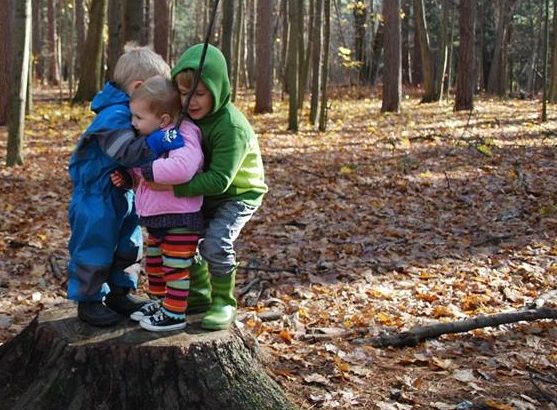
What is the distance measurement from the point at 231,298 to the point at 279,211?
16.2 feet

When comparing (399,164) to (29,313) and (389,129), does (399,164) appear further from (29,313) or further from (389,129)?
(29,313)

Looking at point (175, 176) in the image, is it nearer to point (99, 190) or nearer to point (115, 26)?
point (99, 190)

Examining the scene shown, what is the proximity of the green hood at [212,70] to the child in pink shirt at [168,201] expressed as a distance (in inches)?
5.3

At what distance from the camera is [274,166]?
1088cm

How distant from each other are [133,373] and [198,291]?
0.70m

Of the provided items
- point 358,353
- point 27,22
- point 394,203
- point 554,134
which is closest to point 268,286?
point 358,353

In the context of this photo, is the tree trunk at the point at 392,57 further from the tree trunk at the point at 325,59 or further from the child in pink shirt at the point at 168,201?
the child in pink shirt at the point at 168,201

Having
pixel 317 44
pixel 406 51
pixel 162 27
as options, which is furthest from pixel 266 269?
pixel 406 51

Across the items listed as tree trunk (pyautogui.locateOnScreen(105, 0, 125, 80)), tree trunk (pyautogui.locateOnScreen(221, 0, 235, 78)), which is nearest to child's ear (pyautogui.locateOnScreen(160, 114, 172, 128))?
tree trunk (pyautogui.locateOnScreen(221, 0, 235, 78))

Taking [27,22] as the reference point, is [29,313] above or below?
below

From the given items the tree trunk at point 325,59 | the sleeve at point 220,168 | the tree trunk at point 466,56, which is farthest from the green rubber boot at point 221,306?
the tree trunk at point 466,56

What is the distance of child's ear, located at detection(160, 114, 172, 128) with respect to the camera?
325cm

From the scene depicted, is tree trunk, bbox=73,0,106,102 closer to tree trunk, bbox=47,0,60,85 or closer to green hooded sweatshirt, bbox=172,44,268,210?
tree trunk, bbox=47,0,60,85

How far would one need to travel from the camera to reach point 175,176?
3.18 metres
